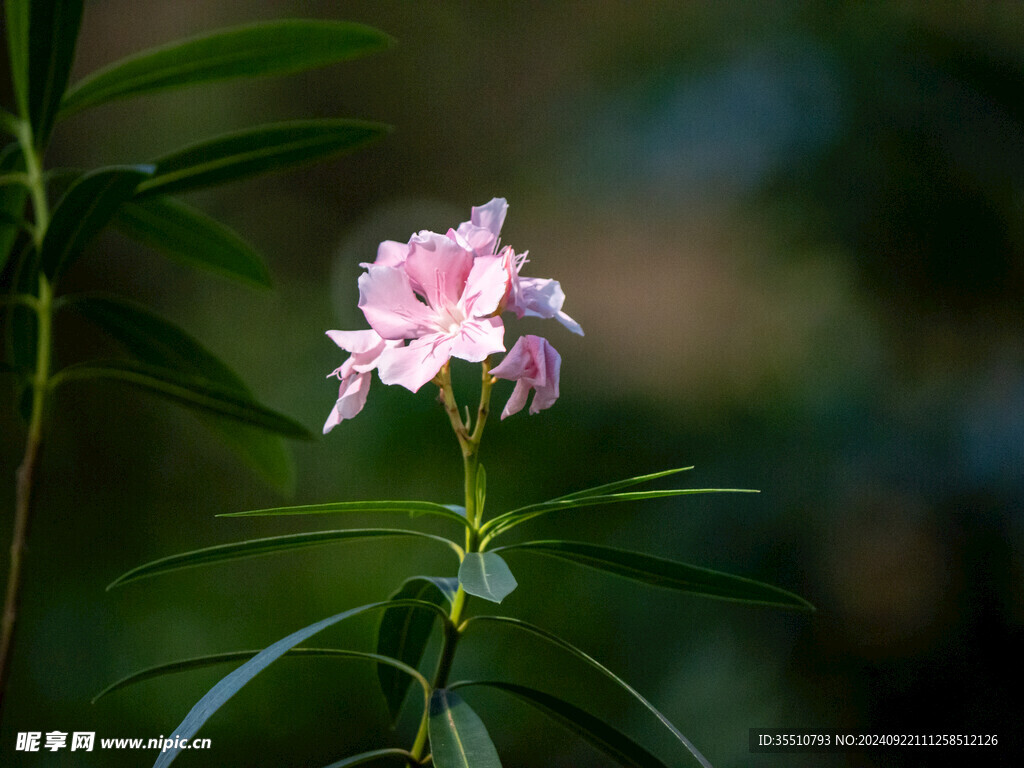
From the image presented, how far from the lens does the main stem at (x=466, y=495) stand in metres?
0.64

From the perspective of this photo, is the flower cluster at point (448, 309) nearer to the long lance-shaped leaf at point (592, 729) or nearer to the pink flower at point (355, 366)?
the pink flower at point (355, 366)

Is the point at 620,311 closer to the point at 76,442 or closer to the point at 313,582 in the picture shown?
the point at 313,582

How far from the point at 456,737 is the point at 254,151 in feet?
2.43

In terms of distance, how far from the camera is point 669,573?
2.27 feet

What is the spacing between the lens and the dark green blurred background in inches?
81.1

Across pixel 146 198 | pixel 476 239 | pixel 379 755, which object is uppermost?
pixel 146 198

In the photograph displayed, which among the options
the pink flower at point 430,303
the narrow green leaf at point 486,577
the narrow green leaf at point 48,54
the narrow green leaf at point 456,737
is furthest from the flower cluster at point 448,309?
the narrow green leaf at point 48,54

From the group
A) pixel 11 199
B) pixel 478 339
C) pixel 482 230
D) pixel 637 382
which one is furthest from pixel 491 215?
pixel 637 382

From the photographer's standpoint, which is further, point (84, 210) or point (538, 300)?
point (84, 210)

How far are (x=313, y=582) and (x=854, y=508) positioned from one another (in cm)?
150

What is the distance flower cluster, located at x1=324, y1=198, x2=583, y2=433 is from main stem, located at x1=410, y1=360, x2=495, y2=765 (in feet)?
0.08

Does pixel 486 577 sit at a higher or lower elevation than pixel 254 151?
lower

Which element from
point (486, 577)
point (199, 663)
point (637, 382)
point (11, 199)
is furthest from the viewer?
point (637, 382)

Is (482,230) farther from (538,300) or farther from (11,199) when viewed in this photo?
(11,199)
